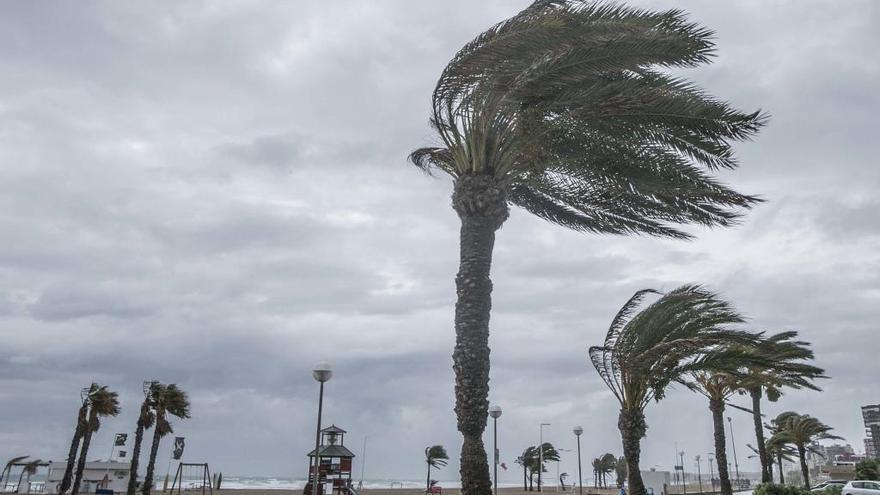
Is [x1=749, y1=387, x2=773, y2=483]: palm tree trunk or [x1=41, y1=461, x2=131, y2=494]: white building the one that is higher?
[x1=749, y1=387, x2=773, y2=483]: palm tree trunk

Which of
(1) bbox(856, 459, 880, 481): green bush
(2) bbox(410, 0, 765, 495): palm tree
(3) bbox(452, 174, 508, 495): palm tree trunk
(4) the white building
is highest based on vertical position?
(2) bbox(410, 0, 765, 495): palm tree

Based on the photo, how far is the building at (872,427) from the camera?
15188 centimetres

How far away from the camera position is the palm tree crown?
1190 centimetres

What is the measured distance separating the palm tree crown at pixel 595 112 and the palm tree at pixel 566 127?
0.02 meters

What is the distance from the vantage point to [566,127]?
13453 millimetres

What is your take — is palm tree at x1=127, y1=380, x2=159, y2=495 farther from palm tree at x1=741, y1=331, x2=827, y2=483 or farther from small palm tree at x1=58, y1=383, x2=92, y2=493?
palm tree at x1=741, y1=331, x2=827, y2=483

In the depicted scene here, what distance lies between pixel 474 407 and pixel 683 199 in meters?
6.64

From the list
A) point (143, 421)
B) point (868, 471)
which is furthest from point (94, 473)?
point (868, 471)

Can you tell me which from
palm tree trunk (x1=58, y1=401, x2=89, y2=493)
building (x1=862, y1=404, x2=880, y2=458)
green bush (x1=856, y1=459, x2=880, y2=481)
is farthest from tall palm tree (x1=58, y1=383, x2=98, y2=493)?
building (x1=862, y1=404, x2=880, y2=458)

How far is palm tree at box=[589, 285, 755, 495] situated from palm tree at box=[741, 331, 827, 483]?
147 cm

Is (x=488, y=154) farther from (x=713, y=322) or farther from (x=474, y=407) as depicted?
(x=713, y=322)

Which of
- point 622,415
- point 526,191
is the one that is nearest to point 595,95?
point 526,191

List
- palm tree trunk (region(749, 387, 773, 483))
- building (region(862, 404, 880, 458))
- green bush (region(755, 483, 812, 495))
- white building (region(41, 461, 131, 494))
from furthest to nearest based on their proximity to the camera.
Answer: building (region(862, 404, 880, 458)) → white building (region(41, 461, 131, 494)) → palm tree trunk (region(749, 387, 773, 483)) → green bush (region(755, 483, 812, 495))

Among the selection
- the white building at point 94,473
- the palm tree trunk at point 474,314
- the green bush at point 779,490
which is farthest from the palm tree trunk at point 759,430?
the white building at point 94,473
